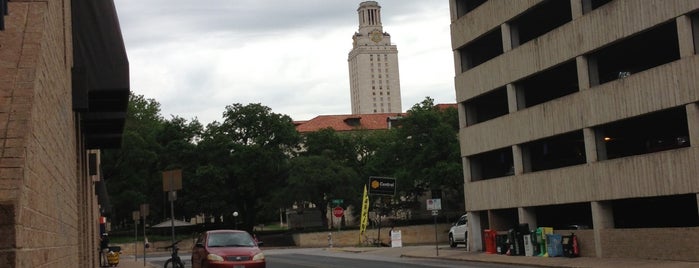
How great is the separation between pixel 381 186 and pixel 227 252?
114ft

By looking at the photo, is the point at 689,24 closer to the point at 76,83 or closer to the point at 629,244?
the point at 629,244

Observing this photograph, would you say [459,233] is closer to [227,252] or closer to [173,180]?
[227,252]

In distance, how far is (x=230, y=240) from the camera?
64.9 feet

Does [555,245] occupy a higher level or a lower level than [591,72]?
lower

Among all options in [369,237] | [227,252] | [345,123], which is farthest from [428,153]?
[345,123]

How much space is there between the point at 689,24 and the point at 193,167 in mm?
56770

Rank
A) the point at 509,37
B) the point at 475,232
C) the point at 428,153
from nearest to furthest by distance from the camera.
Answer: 1. the point at 509,37
2. the point at 475,232
3. the point at 428,153

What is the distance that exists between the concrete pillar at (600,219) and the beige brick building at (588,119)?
49 mm

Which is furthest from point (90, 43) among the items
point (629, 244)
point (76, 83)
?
point (629, 244)

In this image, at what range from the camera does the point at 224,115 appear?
76250 millimetres

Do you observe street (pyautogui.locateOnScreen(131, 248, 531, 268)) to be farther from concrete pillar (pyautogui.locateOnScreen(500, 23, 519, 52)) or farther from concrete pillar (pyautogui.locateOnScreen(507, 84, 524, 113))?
concrete pillar (pyautogui.locateOnScreen(500, 23, 519, 52))

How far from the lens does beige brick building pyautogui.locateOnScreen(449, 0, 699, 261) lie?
23.8 m

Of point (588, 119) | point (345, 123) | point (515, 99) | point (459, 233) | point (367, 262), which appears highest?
point (345, 123)

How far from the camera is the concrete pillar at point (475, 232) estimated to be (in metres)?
37.1
